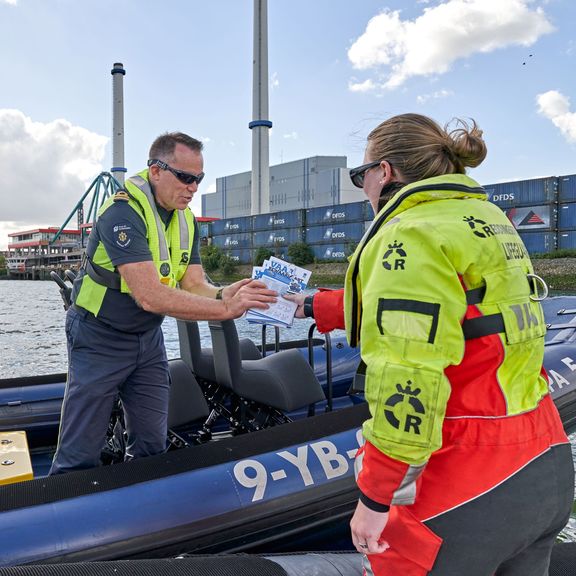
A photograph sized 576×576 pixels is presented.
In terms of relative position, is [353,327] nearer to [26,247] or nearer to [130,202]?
[130,202]

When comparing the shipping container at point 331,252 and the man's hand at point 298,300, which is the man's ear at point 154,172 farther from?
the shipping container at point 331,252

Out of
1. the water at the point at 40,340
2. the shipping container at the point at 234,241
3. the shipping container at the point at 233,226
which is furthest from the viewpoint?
the shipping container at the point at 233,226

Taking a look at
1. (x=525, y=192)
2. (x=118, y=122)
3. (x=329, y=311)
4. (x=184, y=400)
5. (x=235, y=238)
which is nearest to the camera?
(x=329, y=311)

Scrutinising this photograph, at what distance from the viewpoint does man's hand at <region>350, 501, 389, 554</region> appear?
938 millimetres

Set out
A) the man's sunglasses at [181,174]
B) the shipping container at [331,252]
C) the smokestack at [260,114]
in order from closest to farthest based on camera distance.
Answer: the man's sunglasses at [181,174], the shipping container at [331,252], the smokestack at [260,114]

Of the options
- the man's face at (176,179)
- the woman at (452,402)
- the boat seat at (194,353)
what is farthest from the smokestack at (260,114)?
the woman at (452,402)

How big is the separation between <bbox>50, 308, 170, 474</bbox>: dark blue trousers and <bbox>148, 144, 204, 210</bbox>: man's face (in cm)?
51

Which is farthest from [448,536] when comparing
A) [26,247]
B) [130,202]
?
[26,247]

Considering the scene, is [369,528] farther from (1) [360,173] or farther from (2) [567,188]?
(2) [567,188]

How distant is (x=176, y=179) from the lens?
207 cm

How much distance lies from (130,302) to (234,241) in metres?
38.5

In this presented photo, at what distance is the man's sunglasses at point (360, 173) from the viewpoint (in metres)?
1.15

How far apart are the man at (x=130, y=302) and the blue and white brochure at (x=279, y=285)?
3cm

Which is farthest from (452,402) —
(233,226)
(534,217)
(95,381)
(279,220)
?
(233,226)
